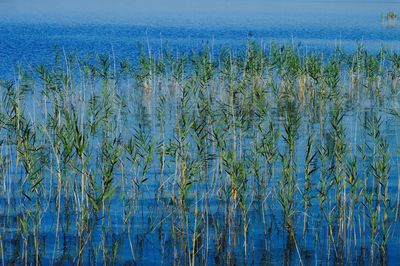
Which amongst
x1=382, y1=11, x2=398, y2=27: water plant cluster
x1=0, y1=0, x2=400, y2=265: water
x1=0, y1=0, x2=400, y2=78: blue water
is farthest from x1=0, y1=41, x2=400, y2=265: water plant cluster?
x1=382, y1=11, x2=398, y2=27: water plant cluster

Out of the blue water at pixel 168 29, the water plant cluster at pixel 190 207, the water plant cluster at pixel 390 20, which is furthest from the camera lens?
the water plant cluster at pixel 390 20

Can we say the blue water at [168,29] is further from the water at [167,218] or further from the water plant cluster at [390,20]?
the water at [167,218]

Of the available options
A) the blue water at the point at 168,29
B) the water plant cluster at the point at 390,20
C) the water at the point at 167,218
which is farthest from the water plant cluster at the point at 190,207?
the water plant cluster at the point at 390,20

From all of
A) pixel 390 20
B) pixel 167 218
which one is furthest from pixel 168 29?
pixel 167 218

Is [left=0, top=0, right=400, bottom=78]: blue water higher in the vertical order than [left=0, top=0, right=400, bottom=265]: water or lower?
higher

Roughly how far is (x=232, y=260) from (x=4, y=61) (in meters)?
18.0

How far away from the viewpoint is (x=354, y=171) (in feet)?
27.8

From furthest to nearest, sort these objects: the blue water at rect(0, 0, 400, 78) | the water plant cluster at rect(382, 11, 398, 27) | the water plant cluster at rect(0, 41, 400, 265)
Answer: the water plant cluster at rect(382, 11, 398, 27) → the blue water at rect(0, 0, 400, 78) → the water plant cluster at rect(0, 41, 400, 265)

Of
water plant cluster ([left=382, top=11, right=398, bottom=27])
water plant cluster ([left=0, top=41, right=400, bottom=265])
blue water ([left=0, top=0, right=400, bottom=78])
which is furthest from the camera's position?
water plant cluster ([left=382, top=11, right=398, bottom=27])

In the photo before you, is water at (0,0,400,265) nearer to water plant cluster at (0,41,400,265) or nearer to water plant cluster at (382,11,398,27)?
water plant cluster at (0,41,400,265)

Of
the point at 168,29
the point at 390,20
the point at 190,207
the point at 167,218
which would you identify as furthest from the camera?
the point at 390,20

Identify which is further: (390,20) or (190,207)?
(390,20)

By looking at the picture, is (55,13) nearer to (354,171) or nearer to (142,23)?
(142,23)

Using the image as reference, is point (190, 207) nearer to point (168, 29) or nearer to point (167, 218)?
point (167, 218)
